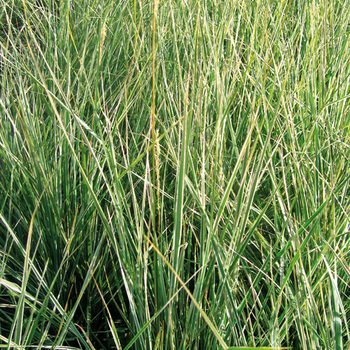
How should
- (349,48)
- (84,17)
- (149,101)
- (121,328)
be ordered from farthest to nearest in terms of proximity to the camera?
(84,17), (349,48), (149,101), (121,328)

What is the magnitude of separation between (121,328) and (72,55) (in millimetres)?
858

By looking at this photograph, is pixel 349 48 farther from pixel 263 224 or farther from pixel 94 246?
pixel 94 246

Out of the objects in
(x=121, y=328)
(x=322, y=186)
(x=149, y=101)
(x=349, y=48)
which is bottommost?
(x=121, y=328)

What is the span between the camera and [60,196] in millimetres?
936

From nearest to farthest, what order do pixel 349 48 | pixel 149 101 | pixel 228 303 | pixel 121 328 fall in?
pixel 228 303 < pixel 121 328 < pixel 149 101 < pixel 349 48

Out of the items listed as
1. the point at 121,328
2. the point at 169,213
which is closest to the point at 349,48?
the point at 169,213

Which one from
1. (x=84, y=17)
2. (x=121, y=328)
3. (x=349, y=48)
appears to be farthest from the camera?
(x=84, y=17)

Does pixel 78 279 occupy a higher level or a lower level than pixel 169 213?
lower

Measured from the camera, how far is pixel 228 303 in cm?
64

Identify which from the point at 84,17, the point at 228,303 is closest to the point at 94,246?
the point at 228,303

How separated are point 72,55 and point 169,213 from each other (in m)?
0.67

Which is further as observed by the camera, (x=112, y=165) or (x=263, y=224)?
(x=263, y=224)

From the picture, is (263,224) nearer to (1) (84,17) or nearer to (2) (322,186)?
(2) (322,186)

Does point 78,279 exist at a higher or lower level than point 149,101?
lower
